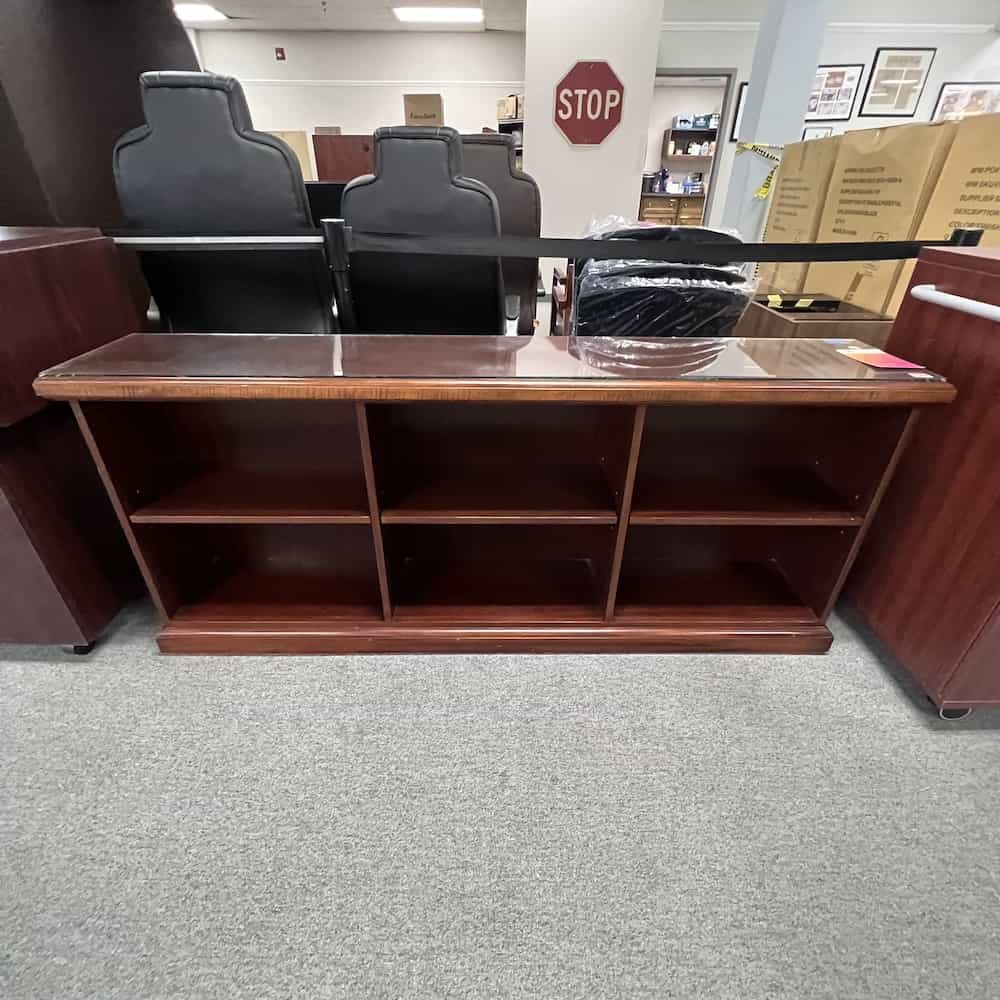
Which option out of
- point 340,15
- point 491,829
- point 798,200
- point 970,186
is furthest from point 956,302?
point 340,15

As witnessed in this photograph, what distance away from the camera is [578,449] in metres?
1.48

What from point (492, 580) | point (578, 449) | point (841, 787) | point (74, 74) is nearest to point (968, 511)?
point (841, 787)

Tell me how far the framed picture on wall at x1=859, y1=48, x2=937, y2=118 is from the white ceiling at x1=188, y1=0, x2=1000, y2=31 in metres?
0.26

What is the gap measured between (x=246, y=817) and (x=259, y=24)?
8091 millimetres

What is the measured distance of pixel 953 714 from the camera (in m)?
1.30

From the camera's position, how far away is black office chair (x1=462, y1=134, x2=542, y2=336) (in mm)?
2666

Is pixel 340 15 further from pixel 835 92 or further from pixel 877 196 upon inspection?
pixel 877 196

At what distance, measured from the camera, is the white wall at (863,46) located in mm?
5051

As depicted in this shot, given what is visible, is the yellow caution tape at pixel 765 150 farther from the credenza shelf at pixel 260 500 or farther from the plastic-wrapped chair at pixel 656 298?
the credenza shelf at pixel 260 500

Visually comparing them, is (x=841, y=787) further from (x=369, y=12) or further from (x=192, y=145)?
(x=369, y=12)

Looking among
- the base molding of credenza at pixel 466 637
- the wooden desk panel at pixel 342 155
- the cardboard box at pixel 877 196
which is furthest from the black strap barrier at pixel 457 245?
the wooden desk panel at pixel 342 155

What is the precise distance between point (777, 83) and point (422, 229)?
2.51 m

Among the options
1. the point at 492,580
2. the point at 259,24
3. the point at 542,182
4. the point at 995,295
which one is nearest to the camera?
the point at 995,295

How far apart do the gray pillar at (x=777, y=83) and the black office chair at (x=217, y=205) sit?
269cm
